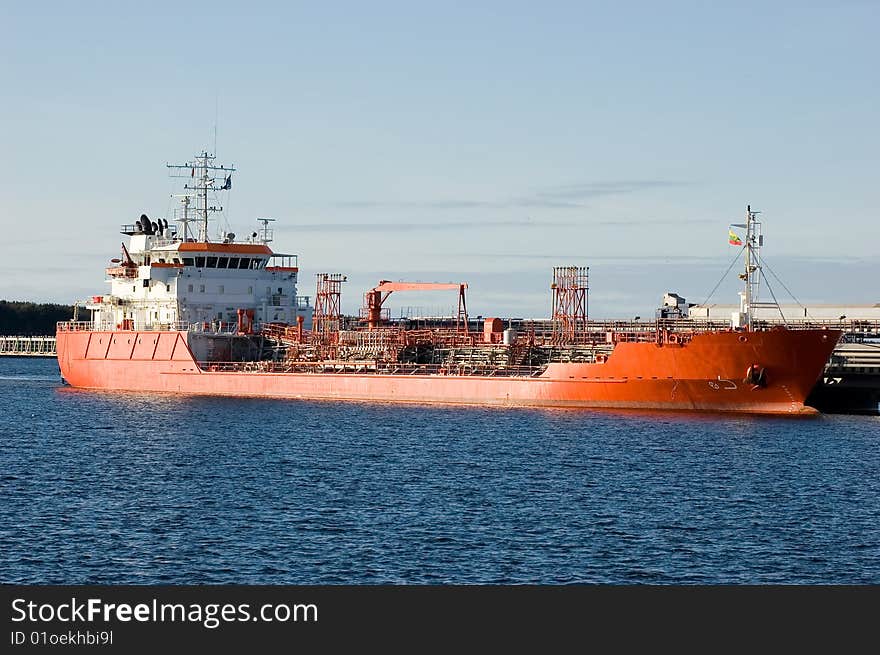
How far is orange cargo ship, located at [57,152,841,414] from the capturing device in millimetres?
48406

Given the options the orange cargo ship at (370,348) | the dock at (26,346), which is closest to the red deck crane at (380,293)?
the orange cargo ship at (370,348)

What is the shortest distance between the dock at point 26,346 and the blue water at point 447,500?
110632 millimetres

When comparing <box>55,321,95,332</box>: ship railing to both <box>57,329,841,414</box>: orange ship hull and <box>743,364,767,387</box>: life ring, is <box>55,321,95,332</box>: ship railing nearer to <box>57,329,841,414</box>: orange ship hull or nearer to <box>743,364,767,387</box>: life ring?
<box>57,329,841,414</box>: orange ship hull

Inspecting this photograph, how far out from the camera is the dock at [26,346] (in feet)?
515

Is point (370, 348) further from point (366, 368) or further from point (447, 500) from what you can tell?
point (447, 500)

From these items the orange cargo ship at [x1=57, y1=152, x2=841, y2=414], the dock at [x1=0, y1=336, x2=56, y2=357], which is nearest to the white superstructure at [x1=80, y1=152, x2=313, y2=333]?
the orange cargo ship at [x1=57, y1=152, x2=841, y2=414]

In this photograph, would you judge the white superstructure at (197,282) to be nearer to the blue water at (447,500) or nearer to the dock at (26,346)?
the blue water at (447,500)

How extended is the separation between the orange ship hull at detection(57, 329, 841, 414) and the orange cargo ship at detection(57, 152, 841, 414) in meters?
0.05

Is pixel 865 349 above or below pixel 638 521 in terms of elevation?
above

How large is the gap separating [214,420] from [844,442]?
2307 cm

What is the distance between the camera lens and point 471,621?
19.6 m

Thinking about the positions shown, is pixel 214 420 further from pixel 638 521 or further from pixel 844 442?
pixel 638 521

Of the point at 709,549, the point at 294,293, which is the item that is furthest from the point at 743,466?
the point at 294,293

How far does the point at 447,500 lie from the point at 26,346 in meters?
144
